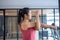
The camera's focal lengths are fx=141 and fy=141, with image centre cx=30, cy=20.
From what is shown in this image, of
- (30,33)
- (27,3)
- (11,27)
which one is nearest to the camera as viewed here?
(30,33)

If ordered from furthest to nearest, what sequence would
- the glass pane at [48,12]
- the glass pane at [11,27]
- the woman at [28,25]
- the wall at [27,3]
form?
the glass pane at [11,27] < the wall at [27,3] < the glass pane at [48,12] < the woman at [28,25]

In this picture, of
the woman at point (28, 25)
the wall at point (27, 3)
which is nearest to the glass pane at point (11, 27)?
the wall at point (27, 3)

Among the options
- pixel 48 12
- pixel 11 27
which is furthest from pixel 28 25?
pixel 11 27

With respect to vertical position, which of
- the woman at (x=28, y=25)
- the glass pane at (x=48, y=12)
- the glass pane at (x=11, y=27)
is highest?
the glass pane at (x=48, y=12)

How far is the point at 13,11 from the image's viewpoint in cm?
592

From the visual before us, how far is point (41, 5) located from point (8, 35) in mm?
1900

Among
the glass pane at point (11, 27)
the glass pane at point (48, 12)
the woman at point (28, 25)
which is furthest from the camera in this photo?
the glass pane at point (11, 27)

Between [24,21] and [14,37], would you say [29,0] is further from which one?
[24,21]

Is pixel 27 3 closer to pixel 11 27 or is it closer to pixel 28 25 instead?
pixel 11 27

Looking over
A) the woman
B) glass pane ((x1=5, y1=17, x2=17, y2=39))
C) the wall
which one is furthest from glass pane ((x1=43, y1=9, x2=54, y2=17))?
the woman

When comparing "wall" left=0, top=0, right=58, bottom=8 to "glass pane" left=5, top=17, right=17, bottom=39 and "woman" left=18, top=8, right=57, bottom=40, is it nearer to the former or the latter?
"glass pane" left=5, top=17, right=17, bottom=39

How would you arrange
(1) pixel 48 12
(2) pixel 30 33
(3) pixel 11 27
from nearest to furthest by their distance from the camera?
1. (2) pixel 30 33
2. (1) pixel 48 12
3. (3) pixel 11 27

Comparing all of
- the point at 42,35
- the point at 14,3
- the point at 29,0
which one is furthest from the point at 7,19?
the point at 42,35

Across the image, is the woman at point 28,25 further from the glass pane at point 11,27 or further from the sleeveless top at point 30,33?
the glass pane at point 11,27
